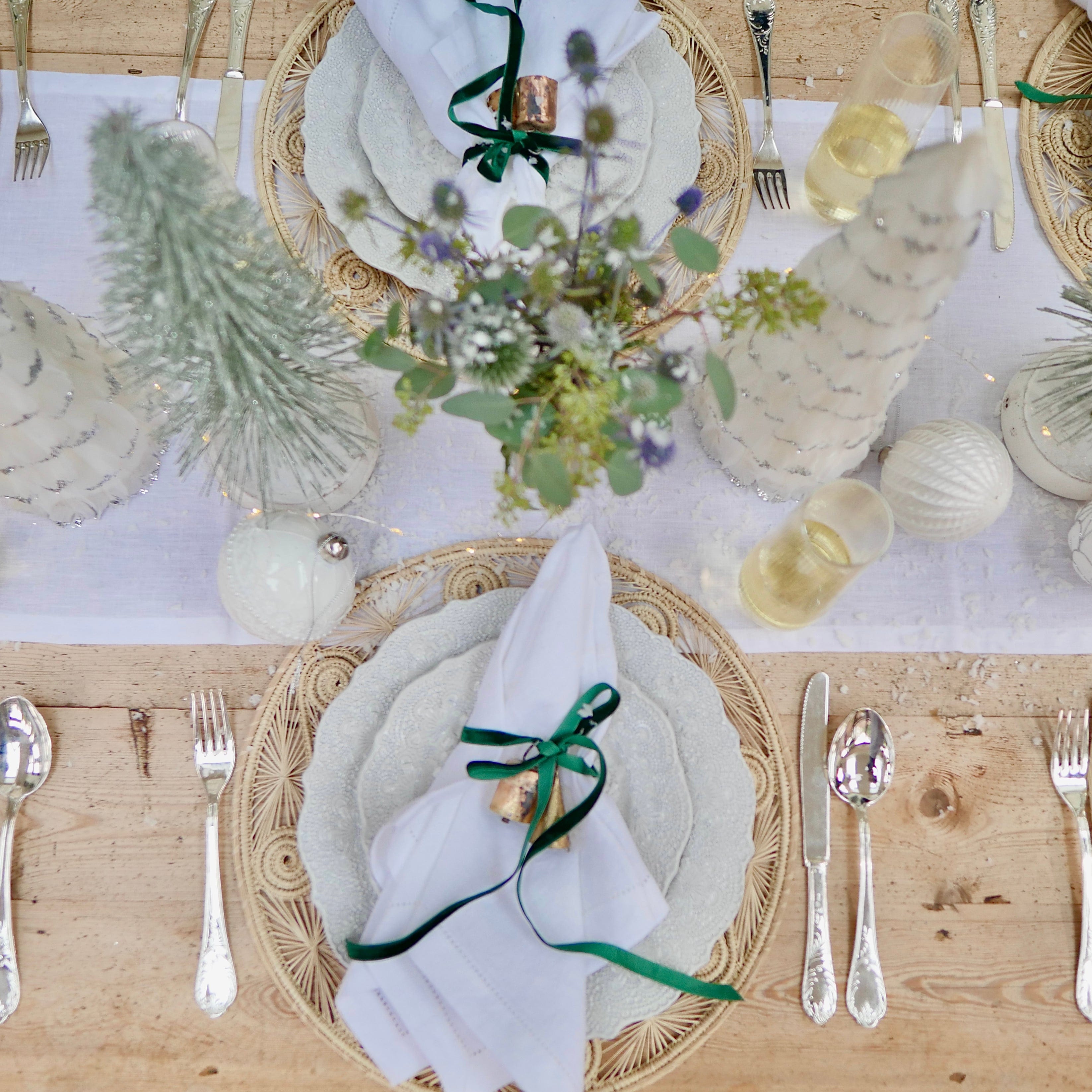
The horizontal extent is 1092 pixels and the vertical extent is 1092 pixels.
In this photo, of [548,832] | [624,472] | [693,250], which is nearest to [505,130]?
[693,250]

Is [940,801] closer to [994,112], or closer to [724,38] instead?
[994,112]

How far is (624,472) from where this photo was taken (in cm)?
53

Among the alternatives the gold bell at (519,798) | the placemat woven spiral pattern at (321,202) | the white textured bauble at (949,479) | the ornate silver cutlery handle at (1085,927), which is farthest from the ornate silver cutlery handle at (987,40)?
the gold bell at (519,798)

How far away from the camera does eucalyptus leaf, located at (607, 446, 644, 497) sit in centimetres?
53

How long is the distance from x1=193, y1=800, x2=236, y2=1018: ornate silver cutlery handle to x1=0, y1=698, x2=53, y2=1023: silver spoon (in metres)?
0.17

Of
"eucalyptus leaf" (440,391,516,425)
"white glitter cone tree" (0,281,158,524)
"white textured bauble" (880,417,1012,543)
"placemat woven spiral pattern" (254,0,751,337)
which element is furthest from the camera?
"placemat woven spiral pattern" (254,0,751,337)

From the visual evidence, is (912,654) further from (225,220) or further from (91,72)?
(91,72)

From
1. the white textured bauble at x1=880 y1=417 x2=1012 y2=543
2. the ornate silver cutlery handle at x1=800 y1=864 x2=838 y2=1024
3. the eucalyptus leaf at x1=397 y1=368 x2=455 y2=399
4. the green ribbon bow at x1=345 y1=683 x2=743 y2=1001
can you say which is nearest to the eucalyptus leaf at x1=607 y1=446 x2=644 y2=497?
the eucalyptus leaf at x1=397 y1=368 x2=455 y2=399

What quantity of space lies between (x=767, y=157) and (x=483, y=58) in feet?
1.05

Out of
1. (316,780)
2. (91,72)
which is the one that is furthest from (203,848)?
(91,72)

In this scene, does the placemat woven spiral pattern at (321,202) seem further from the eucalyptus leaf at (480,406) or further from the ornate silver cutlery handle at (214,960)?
the ornate silver cutlery handle at (214,960)

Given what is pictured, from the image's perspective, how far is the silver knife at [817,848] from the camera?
2.61 ft

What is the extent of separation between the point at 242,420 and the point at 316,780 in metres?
0.33

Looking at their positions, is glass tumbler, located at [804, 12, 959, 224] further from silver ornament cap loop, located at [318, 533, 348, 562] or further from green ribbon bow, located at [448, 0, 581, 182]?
silver ornament cap loop, located at [318, 533, 348, 562]
